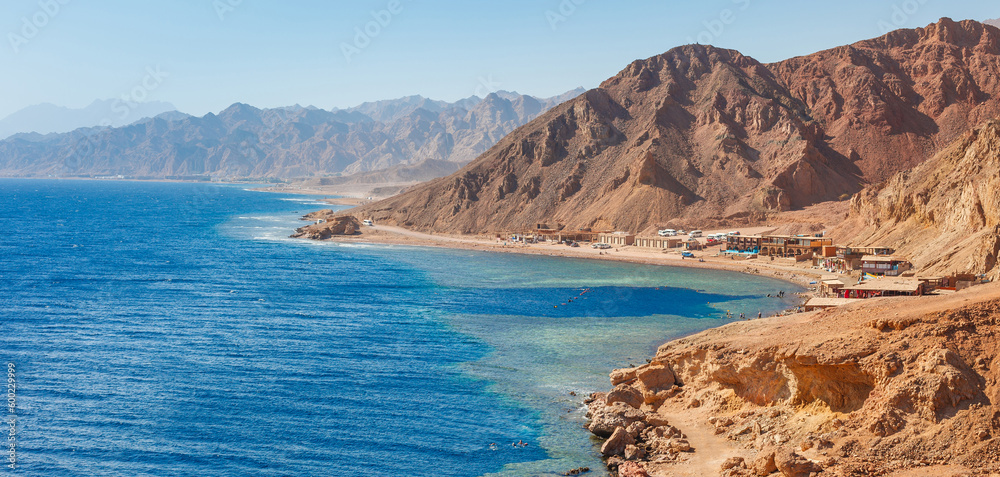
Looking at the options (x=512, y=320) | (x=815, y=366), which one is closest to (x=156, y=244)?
(x=512, y=320)

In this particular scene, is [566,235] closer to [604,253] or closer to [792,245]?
[604,253]

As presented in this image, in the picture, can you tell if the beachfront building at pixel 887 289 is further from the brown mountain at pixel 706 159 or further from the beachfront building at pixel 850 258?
the brown mountain at pixel 706 159

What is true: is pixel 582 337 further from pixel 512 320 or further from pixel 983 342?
pixel 983 342

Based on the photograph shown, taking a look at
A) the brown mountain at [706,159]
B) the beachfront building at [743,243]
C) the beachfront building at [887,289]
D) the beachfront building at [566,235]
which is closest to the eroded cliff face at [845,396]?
the beachfront building at [887,289]

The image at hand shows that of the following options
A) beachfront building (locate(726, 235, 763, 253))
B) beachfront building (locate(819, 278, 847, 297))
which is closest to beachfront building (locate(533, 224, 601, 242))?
beachfront building (locate(726, 235, 763, 253))

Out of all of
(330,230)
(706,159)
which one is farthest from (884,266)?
(330,230)
